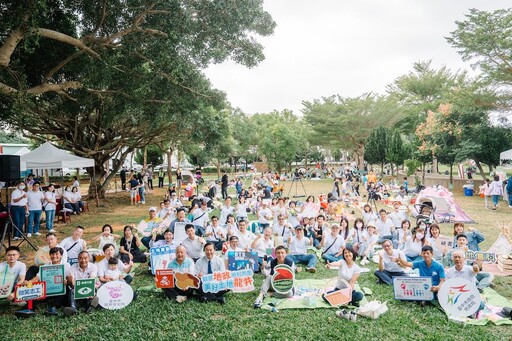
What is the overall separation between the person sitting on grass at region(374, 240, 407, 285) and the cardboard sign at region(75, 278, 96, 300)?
17.8 feet

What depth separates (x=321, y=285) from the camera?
287 inches

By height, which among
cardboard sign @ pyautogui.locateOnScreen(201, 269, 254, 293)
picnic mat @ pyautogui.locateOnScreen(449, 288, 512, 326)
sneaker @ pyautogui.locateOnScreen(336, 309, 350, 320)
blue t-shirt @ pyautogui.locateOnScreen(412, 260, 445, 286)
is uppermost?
blue t-shirt @ pyautogui.locateOnScreen(412, 260, 445, 286)

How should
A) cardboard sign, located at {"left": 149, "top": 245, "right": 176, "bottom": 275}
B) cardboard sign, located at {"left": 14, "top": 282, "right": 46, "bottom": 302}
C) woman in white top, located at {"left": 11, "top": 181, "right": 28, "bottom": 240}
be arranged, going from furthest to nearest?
woman in white top, located at {"left": 11, "top": 181, "right": 28, "bottom": 240}
cardboard sign, located at {"left": 149, "top": 245, "right": 176, "bottom": 275}
cardboard sign, located at {"left": 14, "top": 282, "right": 46, "bottom": 302}

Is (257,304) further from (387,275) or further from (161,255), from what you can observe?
(387,275)

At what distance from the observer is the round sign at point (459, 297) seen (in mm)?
5539

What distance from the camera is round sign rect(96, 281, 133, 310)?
602 centimetres

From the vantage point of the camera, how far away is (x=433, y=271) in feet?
20.7

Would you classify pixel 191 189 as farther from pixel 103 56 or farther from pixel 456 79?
pixel 456 79

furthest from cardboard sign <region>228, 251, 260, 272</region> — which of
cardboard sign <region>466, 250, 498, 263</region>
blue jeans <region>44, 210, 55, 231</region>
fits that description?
blue jeans <region>44, 210, 55, 231</region>

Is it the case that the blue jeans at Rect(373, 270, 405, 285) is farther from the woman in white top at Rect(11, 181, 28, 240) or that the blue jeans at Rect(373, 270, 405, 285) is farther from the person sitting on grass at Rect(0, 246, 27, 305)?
the woman in white top at Rect(11, 181, 28, 240)

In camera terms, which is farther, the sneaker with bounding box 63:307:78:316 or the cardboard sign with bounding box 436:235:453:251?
the cardboard sign with bounding box 436:235:453:251

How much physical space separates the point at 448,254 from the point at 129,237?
285 inches

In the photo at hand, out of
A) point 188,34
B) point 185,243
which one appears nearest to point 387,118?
point 188,34

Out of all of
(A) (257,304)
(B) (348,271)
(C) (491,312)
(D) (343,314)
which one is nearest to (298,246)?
(B) (348,271)
